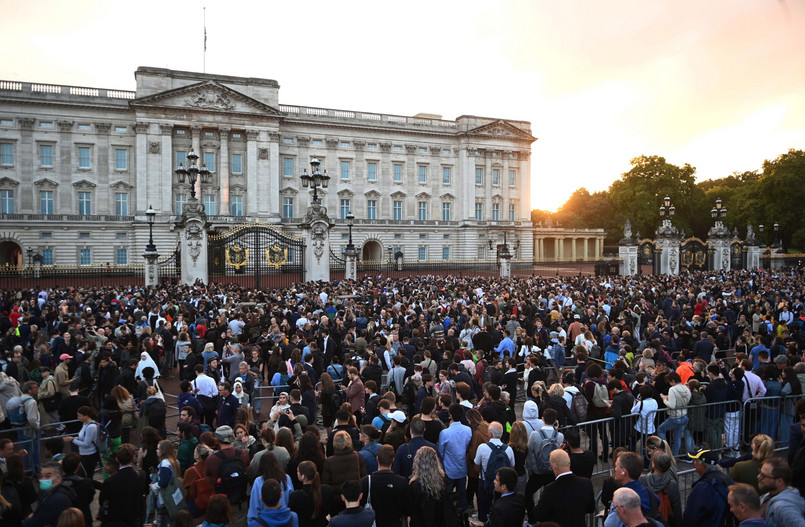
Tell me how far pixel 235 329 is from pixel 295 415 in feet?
27.2

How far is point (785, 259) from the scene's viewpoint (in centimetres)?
4850

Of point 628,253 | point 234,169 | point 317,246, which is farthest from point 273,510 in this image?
point 234,169

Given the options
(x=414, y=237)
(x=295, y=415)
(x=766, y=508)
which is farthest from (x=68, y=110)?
(x=766, y=508)

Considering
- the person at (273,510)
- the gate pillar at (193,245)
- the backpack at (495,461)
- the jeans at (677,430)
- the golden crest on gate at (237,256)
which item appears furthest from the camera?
the golden crest on gate at (237,256)

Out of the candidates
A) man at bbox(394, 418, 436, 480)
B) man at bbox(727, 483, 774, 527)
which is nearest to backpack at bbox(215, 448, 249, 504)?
man at bbox(394, 418, 436, 480)

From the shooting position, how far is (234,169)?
57031 mm

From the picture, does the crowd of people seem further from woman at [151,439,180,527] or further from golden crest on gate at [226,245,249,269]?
golden crest on gate at [226,245,249,269]

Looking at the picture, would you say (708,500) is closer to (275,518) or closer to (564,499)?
(564,499)

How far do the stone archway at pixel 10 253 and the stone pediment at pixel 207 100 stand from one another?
1788 cm

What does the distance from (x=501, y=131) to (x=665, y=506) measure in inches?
2550

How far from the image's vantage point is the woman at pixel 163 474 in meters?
6.37

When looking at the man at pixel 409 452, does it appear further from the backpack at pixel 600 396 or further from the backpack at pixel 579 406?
the backpack at pixel 600 396

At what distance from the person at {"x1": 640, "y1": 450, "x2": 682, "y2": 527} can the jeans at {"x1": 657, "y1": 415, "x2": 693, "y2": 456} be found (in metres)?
3.19

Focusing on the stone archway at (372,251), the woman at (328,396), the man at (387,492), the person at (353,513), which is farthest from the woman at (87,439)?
the stone archway at (372,251)
